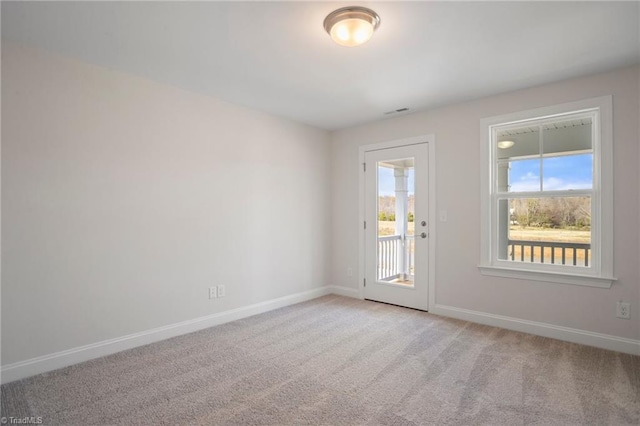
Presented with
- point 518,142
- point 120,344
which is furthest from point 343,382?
point 518,142

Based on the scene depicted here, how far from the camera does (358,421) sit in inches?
73.9

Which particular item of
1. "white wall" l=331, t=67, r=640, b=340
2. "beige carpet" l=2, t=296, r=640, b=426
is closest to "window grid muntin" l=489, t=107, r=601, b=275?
"white wall" l=331, t=67, r=640, b=340

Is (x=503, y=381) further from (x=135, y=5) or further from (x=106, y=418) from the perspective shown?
(x=135, y=5)

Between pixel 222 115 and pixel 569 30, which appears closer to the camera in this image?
pixel 569 30

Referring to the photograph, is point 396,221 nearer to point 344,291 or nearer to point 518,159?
point 344,291

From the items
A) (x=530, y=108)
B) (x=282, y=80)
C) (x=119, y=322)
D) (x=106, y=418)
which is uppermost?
(x=282, y=80)


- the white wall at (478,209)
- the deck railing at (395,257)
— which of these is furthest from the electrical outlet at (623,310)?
the deck railing at (395,257)

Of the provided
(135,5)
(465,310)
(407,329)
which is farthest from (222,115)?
(465,310)

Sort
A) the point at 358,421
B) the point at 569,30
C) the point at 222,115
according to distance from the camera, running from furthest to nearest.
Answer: the point at 222,115 < the point at 569,30 < the point at 358,421

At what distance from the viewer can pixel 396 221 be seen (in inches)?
168

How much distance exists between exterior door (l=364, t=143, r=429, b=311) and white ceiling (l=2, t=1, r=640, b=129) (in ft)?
3.41

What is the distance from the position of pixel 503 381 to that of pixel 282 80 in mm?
3022

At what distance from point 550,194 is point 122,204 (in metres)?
3.99

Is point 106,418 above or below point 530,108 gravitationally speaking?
below
